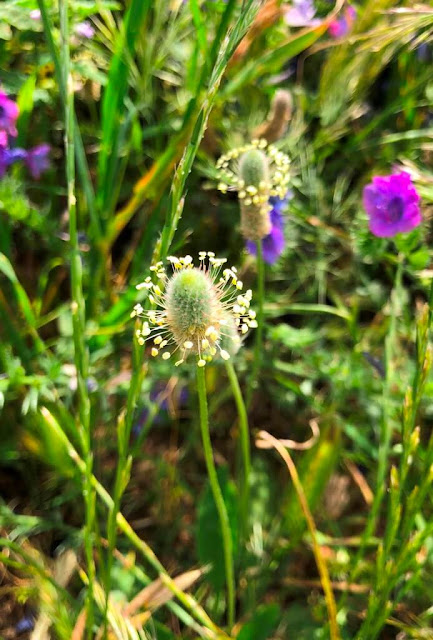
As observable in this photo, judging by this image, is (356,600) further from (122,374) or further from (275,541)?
(122,374)

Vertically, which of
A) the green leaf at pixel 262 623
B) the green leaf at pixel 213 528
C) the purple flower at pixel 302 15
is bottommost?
the green leaf at pixel 262 623

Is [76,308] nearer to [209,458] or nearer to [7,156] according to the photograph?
[209,458]

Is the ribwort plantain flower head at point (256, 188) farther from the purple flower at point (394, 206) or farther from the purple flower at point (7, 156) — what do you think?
the purple flower at point (7, 156)

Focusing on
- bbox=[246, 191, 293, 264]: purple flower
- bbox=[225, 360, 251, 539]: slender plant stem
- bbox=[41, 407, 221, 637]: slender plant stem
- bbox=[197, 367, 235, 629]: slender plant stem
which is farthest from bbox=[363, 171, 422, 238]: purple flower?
bbox=[41, 407, 221, 637]: slender plant stem

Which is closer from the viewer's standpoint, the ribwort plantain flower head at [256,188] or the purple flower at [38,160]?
the ribwort plantain flower head at [256,188]

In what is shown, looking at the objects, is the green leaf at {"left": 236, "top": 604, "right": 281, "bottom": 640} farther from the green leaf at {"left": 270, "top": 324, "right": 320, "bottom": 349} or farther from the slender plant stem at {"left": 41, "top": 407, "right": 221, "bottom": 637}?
the green leaf at {"left": 270, "top": 324, "right": 320, "bottom": 349}

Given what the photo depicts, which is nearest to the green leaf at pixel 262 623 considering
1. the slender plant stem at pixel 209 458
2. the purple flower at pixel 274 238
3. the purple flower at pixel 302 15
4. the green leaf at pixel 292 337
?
the slender plant stem at pixel 209 458

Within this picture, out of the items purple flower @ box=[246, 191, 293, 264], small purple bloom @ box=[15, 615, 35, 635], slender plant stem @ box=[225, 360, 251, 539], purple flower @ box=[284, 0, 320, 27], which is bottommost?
small purple bloom @ box=[15, 615, 35, 635]
